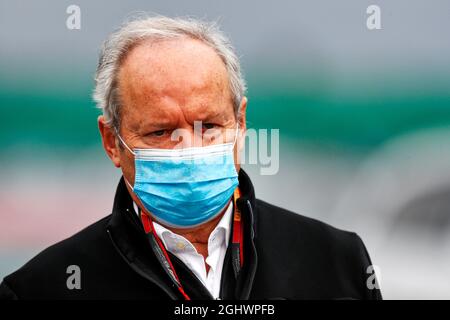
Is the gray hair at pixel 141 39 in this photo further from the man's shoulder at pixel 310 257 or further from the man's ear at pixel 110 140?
the man's shoulder at pixel 310 257

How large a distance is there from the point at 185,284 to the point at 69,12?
1932mm

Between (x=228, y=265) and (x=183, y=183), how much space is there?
382 mm

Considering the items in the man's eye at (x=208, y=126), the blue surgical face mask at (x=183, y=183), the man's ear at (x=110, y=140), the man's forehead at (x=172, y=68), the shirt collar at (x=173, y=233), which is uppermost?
the man's forehead at (x=172, y=68)

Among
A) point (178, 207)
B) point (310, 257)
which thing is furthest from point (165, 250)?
point (310, 257)

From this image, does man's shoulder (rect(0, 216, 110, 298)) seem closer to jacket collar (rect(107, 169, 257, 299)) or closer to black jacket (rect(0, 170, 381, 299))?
black jacket (rect(0, 170, 381, 299))

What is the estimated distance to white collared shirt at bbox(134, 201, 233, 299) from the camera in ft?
8.87

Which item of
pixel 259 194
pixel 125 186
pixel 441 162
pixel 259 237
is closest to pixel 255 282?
pixel 259 237

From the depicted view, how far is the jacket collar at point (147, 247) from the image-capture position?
2.60m

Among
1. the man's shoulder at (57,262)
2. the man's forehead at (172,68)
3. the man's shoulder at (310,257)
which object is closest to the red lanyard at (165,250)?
the man's shoulder at (310,257)

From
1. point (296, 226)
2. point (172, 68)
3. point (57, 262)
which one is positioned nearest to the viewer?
point (172, 68)

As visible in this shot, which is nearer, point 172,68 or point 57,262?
point 172,68

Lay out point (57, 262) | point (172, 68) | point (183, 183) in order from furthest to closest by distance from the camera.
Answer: point (57, 262), point (183, 183), point (172, 68)

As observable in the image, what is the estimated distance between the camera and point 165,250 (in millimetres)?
2674

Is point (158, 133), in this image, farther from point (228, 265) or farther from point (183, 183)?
point (228, 265)
